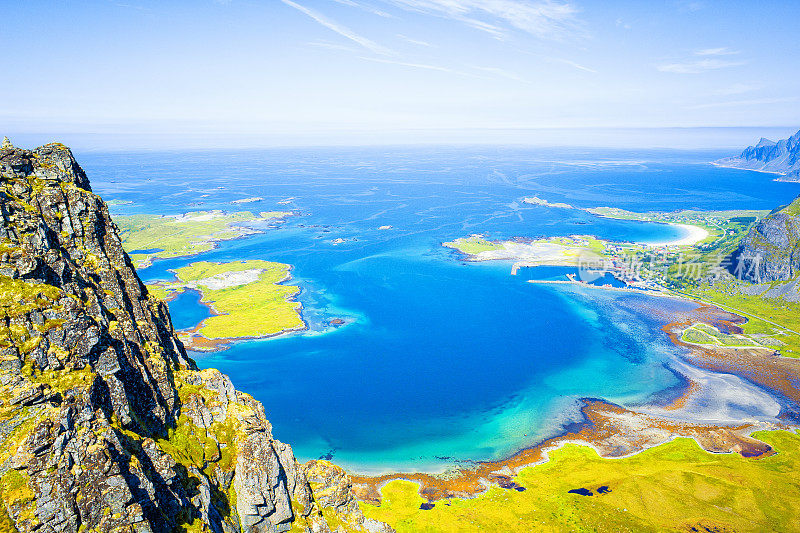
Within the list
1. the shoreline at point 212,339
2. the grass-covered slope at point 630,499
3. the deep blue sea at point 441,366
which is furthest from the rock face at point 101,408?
the shoreline at point 212,339

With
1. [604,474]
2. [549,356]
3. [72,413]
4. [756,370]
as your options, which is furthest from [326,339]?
[756,370]

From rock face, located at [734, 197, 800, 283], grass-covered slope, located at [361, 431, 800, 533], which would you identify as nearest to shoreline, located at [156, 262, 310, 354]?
grass-covered slope, located at [361, 431, 800, 533]

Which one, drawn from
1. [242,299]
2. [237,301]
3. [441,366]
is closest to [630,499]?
[441,366]

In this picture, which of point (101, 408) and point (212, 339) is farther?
point (212, 339)

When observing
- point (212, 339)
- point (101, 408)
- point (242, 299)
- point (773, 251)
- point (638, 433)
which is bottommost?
point (638, 433)

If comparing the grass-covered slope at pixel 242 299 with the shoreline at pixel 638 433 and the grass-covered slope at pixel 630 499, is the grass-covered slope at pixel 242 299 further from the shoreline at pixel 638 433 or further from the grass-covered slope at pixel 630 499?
the grass-covered slope at pixel 630 499

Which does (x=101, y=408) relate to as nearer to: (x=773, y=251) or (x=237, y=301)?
(x=237, y=301)

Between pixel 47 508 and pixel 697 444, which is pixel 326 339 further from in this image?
pixel 47 508

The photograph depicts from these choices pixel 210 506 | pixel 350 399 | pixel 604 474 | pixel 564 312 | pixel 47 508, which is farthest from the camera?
pixel 564 312
